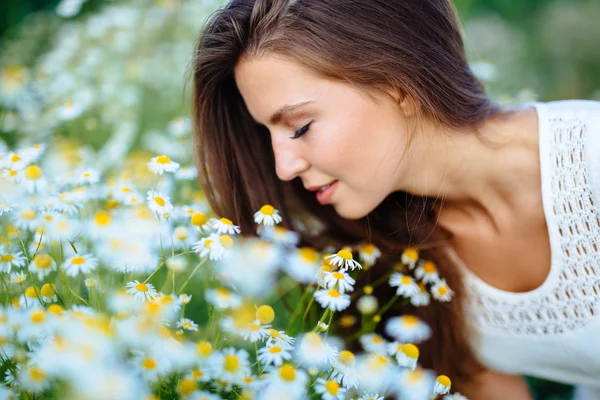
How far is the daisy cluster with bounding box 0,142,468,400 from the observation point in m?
0.60

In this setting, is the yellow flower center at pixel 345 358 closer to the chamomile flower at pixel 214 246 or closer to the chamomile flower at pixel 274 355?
the chamomile flower at pixel 274 355

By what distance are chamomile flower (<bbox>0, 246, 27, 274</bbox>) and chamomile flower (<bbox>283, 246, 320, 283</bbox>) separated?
40 cm

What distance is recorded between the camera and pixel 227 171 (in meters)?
1.19

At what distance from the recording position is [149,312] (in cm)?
64

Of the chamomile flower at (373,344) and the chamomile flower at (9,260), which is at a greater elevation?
the chamomile flower at (9,260)

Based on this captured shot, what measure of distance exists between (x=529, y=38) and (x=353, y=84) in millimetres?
1900

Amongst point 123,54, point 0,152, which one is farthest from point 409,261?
point 123,54

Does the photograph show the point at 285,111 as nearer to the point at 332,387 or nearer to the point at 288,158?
the point at 288,158

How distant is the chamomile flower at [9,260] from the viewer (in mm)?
776

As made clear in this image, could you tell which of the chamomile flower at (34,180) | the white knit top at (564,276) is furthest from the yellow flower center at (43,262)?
the white knit top at (564,276)

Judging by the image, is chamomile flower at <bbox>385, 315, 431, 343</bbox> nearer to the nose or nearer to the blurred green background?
the nose

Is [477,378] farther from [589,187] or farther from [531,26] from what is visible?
[531,26]

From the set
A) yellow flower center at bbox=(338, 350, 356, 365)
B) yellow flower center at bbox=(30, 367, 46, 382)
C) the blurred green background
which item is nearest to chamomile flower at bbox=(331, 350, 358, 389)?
yellow flower center at bbox=(338, 350, 356, 365)

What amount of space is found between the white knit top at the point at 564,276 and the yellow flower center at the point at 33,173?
0.77 metres
